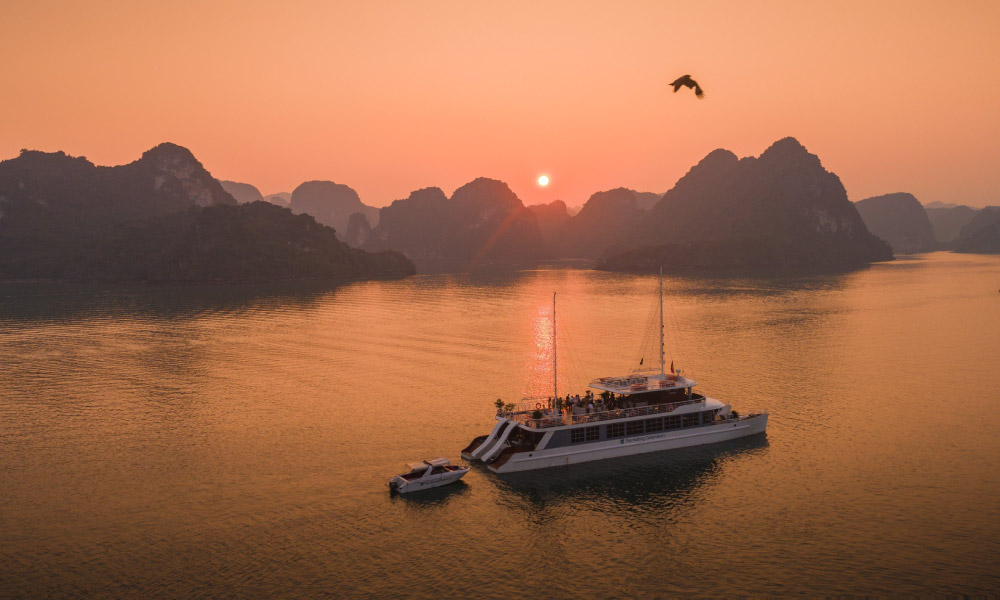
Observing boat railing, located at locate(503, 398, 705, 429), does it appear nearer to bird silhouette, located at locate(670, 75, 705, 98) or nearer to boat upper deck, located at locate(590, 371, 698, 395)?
boat upper deck, located at locate(590, 371, 698, 395)

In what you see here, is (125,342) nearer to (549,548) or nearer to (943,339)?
(549,548)

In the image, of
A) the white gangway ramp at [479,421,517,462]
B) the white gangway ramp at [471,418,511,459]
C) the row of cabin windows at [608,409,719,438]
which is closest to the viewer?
the white gangway ramp at [479,421,517,462]

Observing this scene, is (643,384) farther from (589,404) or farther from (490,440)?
(490,440)

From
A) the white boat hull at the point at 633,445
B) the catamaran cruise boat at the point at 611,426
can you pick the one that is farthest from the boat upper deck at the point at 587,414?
the white boat hull at the point at 633,445

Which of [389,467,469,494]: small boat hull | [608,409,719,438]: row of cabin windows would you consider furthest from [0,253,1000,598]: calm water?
[608,409,719,438]: row of cabin windows

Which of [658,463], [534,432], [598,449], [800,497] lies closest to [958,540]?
[800,497]

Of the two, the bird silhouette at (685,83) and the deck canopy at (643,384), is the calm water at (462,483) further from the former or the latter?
the bird silhouette at (685,83)

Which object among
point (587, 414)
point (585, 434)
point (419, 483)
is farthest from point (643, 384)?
point (419, 483)
